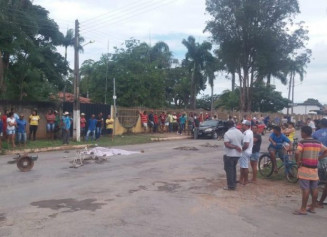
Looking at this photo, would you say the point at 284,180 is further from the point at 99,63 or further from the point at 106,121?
the point at 99,63

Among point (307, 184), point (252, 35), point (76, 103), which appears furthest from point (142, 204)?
point (252, 35)

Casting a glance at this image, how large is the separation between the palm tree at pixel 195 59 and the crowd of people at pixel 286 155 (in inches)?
1584

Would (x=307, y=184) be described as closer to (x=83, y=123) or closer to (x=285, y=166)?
(x=285, y=166)

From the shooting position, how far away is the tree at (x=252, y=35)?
46.2 meters

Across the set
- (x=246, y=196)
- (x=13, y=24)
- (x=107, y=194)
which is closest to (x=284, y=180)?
(x=246, y=196)

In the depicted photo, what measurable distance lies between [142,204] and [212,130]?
68.3 ft

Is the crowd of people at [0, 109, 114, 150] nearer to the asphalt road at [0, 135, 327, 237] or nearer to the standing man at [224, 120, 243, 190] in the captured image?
the asphalt road at [0, 135, 327, 237]

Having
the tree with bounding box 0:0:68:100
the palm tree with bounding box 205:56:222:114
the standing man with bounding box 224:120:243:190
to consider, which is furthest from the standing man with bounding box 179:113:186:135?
the palm tree with bounding box 205:56:222:114

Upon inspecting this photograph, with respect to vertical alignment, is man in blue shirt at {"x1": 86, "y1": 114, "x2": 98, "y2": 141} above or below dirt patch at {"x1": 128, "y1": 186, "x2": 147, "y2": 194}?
above

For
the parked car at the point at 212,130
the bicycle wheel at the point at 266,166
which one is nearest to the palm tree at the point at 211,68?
the parked car at the point at 212,130

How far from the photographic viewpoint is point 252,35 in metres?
46.8

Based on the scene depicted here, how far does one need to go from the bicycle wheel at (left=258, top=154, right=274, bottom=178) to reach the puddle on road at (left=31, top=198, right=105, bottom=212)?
612 centimetres

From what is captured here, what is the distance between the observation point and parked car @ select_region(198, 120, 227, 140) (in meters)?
29.2

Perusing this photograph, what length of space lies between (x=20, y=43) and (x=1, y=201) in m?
21.7
